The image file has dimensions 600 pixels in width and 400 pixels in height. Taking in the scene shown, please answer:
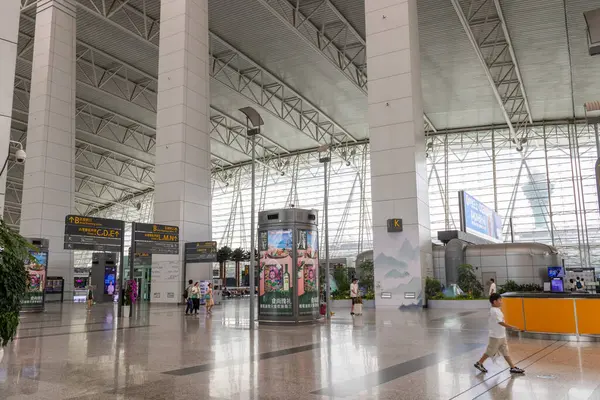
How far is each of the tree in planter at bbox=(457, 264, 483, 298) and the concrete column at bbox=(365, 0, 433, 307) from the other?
3.19 meters

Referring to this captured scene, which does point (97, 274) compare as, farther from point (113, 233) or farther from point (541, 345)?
point (541, 345)

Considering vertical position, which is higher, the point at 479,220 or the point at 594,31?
the point at 594,31

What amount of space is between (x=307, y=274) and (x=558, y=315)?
24.1ft

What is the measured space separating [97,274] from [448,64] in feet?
100

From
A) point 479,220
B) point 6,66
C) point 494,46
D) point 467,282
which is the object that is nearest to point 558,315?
point 6,66

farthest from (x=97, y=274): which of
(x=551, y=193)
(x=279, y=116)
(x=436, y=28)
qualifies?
(x=551, y=193)

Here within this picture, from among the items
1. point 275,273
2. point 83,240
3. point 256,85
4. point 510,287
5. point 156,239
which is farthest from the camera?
point 256,85

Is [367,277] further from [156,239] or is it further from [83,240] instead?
[83,240]

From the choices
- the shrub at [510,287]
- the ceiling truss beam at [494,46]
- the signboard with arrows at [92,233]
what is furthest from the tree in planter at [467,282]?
the signboard with arrows at [92,233]

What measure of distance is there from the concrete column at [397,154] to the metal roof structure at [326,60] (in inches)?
207

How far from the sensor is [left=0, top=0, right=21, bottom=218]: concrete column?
6223 millimetres

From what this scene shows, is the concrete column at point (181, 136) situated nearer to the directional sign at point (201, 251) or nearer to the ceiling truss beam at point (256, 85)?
the directional sign at point (201, 251)

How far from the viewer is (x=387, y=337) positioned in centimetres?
1167

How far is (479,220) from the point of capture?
36.6 metres
